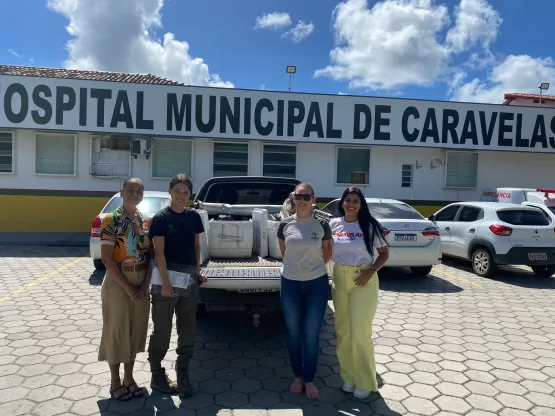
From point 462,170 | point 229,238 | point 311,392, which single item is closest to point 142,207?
point 229,238

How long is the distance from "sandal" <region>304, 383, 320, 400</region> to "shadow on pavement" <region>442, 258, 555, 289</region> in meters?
6.02

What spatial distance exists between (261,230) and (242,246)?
306 millimetres

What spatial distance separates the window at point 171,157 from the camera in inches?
515

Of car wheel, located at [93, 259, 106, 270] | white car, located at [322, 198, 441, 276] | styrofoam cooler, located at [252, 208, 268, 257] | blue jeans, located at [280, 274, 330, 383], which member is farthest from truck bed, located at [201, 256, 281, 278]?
car wheel, located at [93, 259, 106, 270]

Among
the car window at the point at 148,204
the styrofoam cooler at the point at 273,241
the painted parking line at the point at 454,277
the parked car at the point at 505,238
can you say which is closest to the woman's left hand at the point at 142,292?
the styrofoam cooler at the point at 273,241

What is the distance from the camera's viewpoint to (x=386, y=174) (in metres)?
13.7

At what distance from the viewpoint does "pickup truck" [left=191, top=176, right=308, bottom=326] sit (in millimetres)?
3990

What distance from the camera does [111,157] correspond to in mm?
12906

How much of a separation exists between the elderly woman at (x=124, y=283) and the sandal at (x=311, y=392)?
54.9 inches

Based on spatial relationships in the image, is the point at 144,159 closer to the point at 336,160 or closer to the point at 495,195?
the point at 336,160

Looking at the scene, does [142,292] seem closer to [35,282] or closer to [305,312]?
[305,312]

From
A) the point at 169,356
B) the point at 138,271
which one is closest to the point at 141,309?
the point at 138,271

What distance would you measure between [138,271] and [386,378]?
7.98ft

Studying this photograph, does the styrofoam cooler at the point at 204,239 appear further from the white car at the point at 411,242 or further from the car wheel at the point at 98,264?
the car wheel at the point at 98,264
